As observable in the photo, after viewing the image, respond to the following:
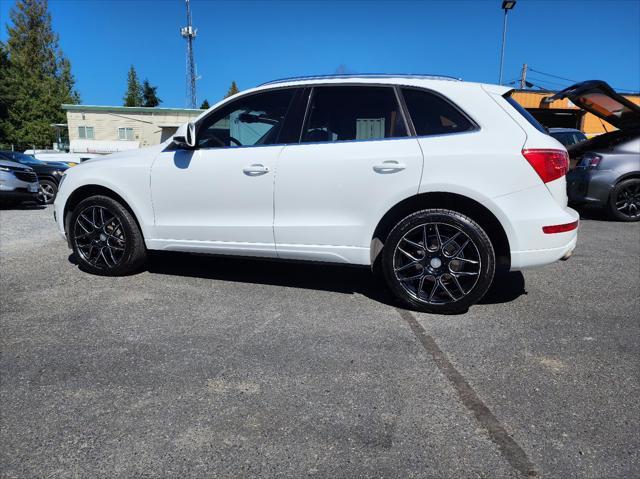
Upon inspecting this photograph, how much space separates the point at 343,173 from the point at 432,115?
0.82 meters

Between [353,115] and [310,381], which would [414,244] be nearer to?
[353,115]

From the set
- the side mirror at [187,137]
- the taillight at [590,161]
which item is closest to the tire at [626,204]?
the taillight at [590,161]

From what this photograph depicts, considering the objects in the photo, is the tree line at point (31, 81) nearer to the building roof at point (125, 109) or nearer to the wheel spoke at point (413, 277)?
the building roof at point (125, 109)

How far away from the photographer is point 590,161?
26.4ft

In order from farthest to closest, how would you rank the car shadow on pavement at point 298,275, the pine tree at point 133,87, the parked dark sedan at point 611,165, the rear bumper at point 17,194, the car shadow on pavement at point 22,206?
the pine tree at point 133,87, the car shadow on pavement at point 22,206, the rear bumper at point 17,194, the parked dark sedan at point 611,165, the car shadow on pavement at point 298,275

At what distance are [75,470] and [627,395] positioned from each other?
2649mm

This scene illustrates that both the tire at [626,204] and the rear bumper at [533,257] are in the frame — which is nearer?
the rear bumper at [533,257]

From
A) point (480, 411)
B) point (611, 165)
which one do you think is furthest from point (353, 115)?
point (611, 165)

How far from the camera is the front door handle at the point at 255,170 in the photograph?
149 inches

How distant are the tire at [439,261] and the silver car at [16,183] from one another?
9720 mm

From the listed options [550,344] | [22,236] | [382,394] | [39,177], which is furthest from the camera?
[39,177]

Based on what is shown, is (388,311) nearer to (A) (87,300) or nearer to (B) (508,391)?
(B) (508,391)

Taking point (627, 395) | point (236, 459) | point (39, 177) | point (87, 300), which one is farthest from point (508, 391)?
point (39, 177)

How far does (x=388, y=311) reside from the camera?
3619mm
